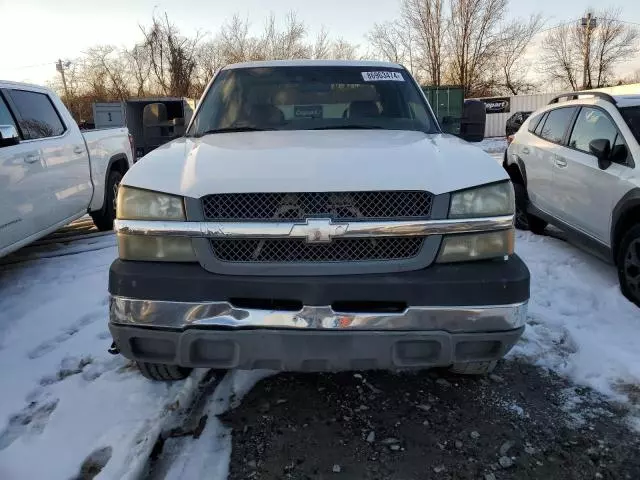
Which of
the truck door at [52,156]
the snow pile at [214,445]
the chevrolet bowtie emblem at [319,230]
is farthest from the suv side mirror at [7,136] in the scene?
the chevrolet bowtie emblem at [319,230]

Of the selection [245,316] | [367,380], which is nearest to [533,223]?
[367,380]

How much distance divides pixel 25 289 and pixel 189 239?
3.33m

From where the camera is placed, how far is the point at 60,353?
3.59 metres

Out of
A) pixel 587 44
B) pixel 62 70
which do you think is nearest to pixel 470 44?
pixel 587 44

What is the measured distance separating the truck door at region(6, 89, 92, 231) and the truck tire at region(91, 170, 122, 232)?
68cm

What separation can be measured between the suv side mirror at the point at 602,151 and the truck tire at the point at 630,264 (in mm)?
733

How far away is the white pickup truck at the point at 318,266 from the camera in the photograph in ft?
7.63

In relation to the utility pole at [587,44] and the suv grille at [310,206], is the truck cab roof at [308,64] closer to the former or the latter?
the suv grille at [310,206]

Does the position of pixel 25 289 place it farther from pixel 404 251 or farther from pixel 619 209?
pixel 619 209

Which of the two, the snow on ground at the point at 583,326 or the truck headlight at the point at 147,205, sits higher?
the truck headlight at the point at 147,205

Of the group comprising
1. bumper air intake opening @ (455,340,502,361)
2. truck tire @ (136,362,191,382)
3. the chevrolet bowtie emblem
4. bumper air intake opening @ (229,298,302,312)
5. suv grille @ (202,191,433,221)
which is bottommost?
truck tire @ (136,362,191,382)

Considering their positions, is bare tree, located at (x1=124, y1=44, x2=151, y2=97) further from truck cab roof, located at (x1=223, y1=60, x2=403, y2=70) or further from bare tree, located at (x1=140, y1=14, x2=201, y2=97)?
truck cab roof, located at (x1=223, y1=60, x2=403, y2=70)

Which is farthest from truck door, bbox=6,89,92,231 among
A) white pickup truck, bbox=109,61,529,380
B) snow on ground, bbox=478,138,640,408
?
snow on ground, bbox=478,138,640,408

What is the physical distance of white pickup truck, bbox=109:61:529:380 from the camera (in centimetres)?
232
